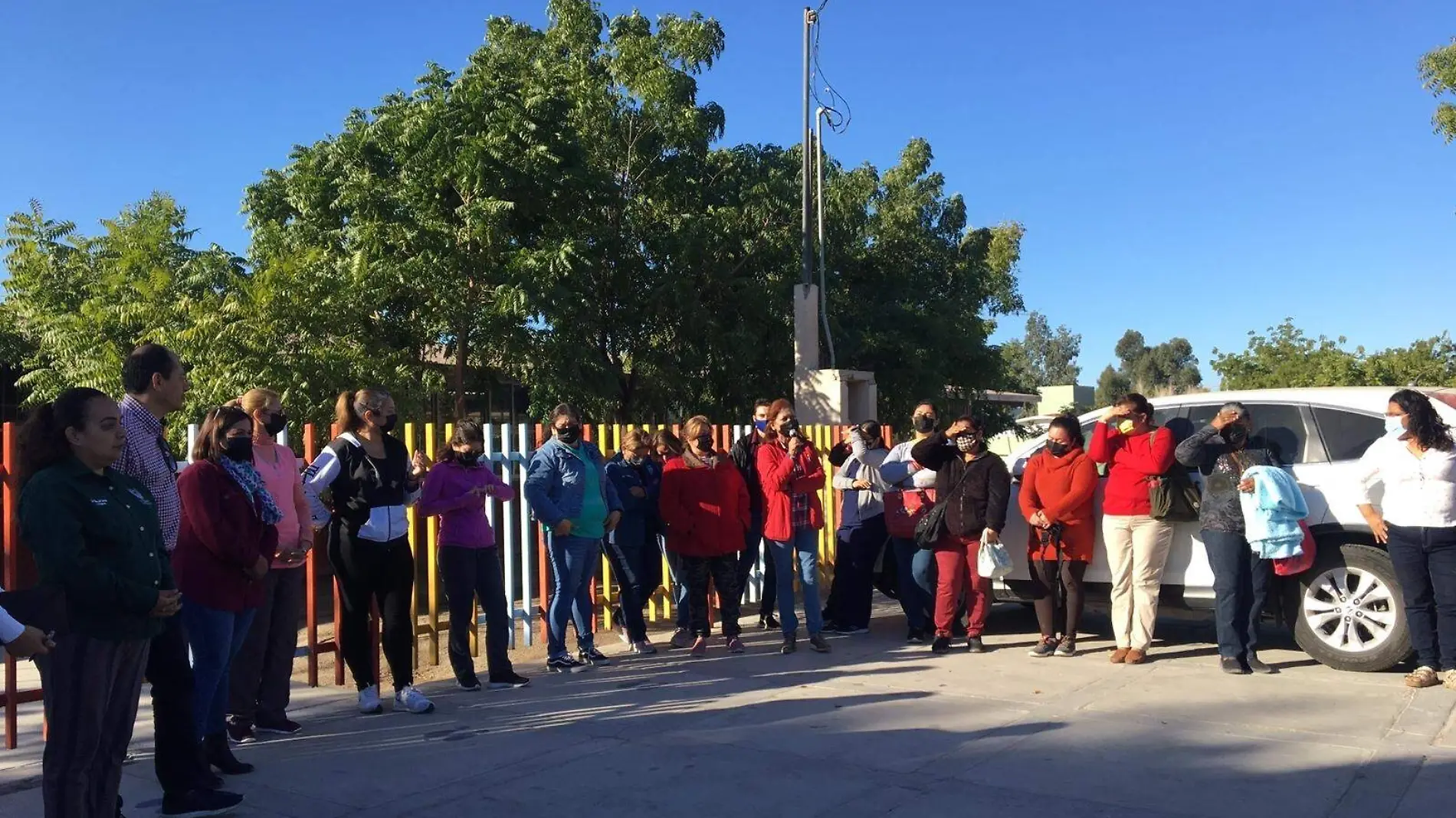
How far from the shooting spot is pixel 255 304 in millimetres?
11742

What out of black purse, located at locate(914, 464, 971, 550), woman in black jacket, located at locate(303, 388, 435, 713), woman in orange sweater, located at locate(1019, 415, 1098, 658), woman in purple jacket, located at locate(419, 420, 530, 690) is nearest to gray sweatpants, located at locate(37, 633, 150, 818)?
woman in black jacket, located at locate(303, 388, 435, 713)

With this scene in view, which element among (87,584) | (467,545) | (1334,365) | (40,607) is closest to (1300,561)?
(467,545)

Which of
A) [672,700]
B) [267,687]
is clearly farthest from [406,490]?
[672,700]

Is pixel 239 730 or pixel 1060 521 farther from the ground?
pixel 1060 521

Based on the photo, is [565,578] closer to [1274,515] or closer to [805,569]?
[805,569]

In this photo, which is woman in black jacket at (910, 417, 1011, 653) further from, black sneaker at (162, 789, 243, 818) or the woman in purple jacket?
black sneaker at (162, 789, 243, 818)

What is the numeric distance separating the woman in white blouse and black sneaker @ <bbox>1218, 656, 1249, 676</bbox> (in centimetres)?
92

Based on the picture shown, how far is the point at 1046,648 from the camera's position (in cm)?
805

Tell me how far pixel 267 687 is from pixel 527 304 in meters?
7.31

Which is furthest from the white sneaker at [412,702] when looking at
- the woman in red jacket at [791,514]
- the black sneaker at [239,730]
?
the woman in red jacket at [791,514]

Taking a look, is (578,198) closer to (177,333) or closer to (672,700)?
(177,333)

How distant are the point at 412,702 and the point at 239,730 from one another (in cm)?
92

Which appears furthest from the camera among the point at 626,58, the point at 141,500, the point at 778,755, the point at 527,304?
the point at 626,58

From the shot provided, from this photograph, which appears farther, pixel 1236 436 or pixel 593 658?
pixel 593 658
